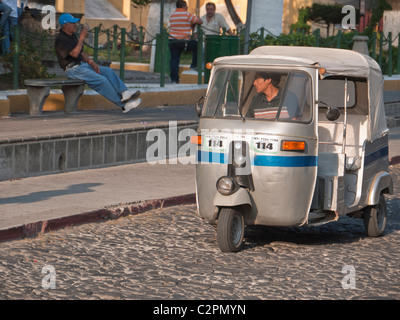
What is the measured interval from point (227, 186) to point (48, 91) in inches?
271

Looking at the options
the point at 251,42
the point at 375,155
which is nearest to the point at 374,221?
the point at 375,155

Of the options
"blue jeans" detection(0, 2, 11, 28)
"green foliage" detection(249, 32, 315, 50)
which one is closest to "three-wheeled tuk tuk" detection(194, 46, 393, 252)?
"blue jeans" detection(0, 2, 11, 28)

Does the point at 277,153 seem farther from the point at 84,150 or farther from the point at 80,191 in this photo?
the point at 84,150

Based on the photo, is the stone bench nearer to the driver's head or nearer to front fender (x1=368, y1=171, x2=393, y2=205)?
the driver's head

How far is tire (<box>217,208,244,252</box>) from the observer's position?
26.5 feet

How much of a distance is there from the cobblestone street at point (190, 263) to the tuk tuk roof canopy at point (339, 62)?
1.18 meters

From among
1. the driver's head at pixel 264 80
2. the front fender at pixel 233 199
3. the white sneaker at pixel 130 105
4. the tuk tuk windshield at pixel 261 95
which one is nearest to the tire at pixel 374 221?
the tuk tuk windshield at pixel 261 95

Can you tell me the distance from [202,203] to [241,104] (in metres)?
1.00

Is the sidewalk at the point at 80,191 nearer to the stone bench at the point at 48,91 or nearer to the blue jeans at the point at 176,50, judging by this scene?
the stone bench at the point at 48,91

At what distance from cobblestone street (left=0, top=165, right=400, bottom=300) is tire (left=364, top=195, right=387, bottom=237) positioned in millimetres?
99
